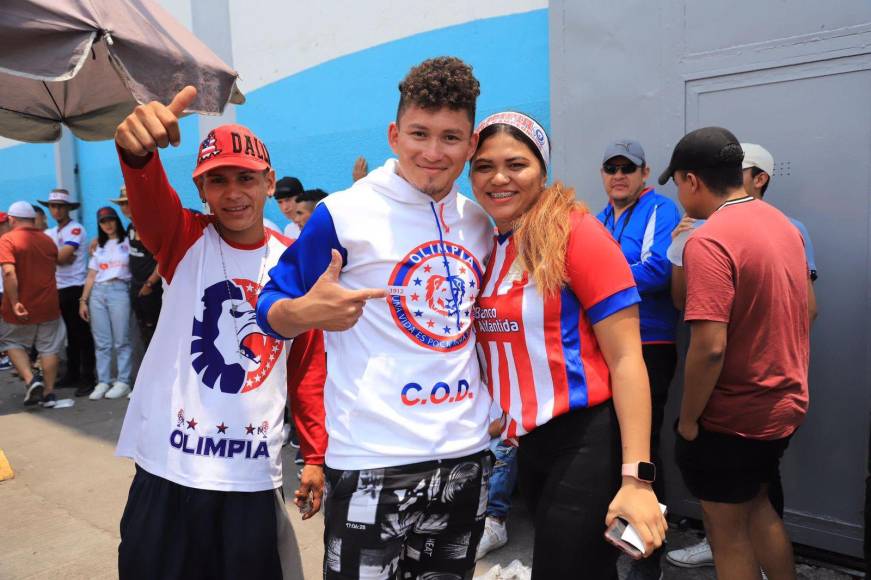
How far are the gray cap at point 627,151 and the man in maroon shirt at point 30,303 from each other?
6.33 m

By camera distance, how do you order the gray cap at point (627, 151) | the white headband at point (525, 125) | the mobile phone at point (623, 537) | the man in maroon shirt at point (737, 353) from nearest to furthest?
the mobile phone at point (623, 537), the white headband at point (525, 125), the man in maroon shirt at point (737, 353), the gray cap at point (627, 151)

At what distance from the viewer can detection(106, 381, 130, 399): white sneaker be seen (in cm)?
695

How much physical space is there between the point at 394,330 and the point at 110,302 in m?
6.39

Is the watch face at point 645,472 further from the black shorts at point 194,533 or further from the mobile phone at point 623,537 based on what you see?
the black shorts at point 194,533

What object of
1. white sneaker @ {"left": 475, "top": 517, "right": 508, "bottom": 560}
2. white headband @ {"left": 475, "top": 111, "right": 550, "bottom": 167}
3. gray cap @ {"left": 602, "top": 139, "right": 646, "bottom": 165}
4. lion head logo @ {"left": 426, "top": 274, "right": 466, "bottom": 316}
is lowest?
white sneaker @ {"left": 475, "top": 517, "right": 508, "bottom": 560}

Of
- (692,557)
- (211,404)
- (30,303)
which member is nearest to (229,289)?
(211,404)

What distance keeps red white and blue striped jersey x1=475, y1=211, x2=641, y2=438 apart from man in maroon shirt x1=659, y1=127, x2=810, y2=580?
82 cm

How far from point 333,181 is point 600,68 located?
2.98m

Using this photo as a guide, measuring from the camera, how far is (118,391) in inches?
275

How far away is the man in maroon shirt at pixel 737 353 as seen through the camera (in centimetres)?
235

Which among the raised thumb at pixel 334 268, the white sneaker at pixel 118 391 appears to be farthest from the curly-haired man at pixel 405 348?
the white sneaker at pixel 118 391

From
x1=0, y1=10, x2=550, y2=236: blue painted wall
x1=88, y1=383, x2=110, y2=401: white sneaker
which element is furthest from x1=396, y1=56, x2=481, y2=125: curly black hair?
x1=88, y1=383, x2=110, y2=401: white sneaker

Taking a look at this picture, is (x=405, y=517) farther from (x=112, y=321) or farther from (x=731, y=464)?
(x=112, y=321)

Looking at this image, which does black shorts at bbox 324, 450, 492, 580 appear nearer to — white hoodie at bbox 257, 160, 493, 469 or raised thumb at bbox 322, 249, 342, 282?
white hoodie at bbox 257, 160, 493, 469
